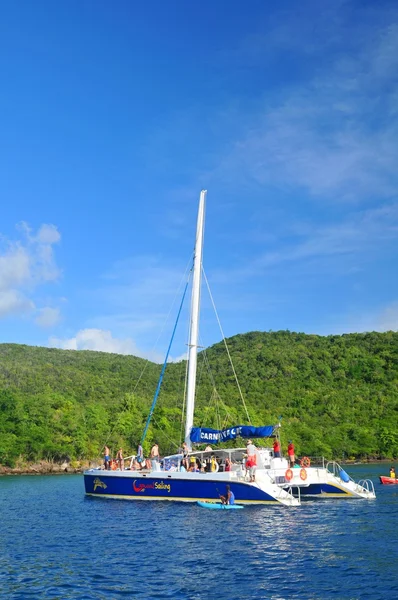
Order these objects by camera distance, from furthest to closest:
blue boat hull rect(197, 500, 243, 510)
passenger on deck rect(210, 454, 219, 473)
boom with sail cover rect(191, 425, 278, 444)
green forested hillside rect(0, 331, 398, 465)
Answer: green forested hillside rect(0, 331, 398, 465)
boom with sail cover rect(191, 425, 278, 444)
passenger on deck rect(210, 454, 219, 473)
blue boat hull rect(197, 500, 243, 510)

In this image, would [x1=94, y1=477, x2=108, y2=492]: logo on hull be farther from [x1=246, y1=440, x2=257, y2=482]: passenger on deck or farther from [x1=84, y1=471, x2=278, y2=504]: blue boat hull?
[x1=246, y1=440, x2=257, y2=482]: passenger on deck

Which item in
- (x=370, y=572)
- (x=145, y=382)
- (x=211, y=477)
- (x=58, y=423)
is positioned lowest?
(x=370, y=572)

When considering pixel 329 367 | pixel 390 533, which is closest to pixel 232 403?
pixel 329 367

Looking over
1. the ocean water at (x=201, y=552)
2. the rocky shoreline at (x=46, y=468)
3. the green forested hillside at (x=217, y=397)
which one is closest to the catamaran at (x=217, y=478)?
the ocean water at (x=201, y=552)

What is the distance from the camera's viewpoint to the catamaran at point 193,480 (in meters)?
32.1

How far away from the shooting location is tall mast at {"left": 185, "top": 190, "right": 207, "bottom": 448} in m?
37.0

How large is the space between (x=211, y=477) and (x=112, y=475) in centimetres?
755

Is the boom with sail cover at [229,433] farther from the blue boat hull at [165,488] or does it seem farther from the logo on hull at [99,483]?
the logo on hull at [99,483]

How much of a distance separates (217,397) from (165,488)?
82.9m

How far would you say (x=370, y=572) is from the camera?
18.2 meters

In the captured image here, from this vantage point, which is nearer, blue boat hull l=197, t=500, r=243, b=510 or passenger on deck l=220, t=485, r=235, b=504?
blue boat hull l=197, t=500, r=243, b=510

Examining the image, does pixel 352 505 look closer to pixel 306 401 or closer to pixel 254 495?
pixel 254 495

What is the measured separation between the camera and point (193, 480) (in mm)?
33438

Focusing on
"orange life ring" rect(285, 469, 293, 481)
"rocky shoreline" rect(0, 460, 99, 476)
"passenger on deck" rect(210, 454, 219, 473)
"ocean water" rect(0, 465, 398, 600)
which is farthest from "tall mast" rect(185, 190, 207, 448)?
"rocky shoreline" rect(0, 460, 99, 476)
